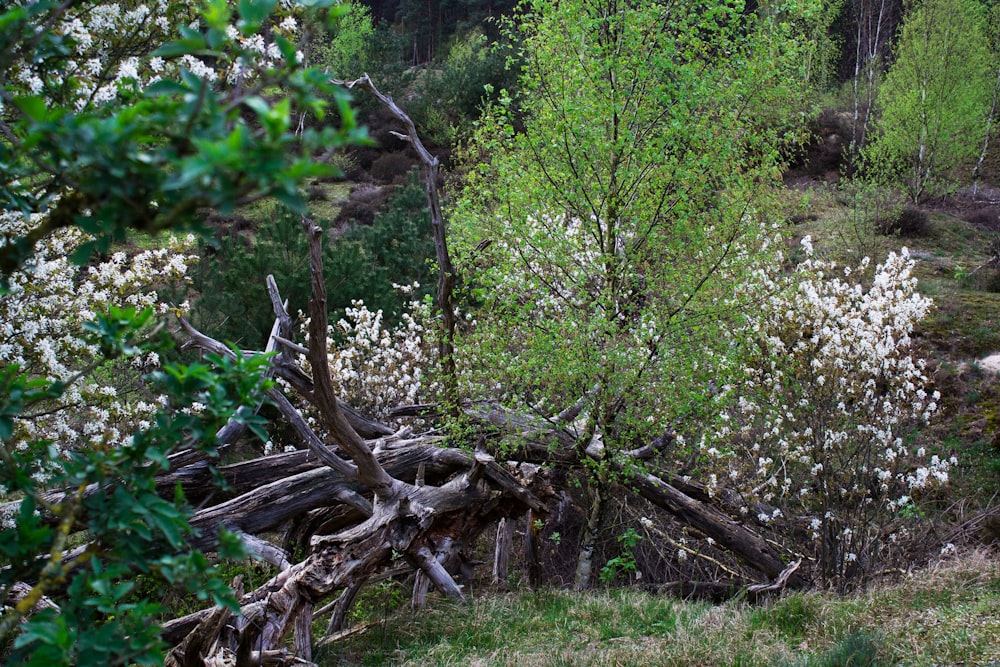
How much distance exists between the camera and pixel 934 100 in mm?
20078

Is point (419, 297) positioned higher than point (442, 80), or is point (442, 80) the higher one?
point (442, 80)

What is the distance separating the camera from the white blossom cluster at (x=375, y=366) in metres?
8.47

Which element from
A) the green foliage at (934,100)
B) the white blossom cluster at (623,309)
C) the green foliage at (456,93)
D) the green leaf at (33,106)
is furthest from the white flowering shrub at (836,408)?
the green foliage at (456,93)

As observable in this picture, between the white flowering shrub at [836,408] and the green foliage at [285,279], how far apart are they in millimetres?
4529

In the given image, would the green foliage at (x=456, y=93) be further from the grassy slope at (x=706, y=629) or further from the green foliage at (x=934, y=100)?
the grassy slope at (x=706, y=629)

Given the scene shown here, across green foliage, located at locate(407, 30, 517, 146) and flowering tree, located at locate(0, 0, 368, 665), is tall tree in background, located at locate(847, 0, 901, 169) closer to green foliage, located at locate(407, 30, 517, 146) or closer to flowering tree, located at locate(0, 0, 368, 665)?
green foliage, located at locate(407, 30, 517, 146)

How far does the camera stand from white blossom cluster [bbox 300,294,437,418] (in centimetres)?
847

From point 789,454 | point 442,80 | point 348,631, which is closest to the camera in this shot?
point 348,631

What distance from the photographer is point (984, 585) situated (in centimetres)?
469

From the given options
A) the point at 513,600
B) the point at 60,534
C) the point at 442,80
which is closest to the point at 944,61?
the point at 442,80

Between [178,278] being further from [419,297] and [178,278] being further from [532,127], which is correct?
[419,297]

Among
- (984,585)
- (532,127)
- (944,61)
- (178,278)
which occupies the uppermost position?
(944,61)

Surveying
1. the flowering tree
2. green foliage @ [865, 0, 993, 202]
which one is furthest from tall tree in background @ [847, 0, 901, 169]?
the flowering tree

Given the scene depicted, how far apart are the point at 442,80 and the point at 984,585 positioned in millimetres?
23283
